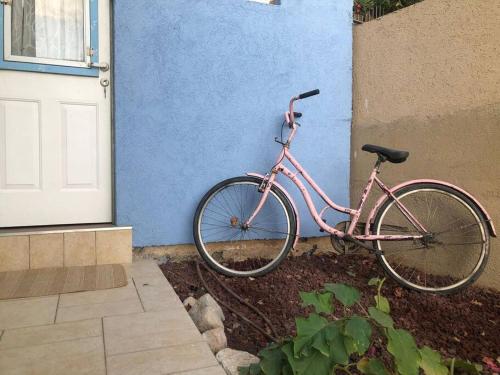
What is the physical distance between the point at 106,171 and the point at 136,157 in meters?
0.30

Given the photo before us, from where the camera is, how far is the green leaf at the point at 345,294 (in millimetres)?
1391

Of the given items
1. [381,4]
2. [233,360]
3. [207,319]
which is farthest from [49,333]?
[381,4]

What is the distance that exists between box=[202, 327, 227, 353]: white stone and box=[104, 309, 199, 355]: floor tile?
8 centimetres

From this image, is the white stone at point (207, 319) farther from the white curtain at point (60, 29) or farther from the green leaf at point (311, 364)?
the white curtain at point (60, 29)

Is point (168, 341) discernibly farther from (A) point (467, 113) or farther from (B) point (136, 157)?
(A) point (467, 113)

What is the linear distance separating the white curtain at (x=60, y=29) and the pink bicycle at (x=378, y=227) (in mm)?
1514

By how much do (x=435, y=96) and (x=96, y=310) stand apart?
2711 mm

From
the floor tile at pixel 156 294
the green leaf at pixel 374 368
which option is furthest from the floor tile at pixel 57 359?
the green leaf at pixel 374 368

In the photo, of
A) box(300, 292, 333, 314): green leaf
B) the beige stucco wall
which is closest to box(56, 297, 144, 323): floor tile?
box(300, 292, 333, 314): green leaf

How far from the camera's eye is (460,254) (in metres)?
2.75

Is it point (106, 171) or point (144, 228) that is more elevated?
point (106, 171)

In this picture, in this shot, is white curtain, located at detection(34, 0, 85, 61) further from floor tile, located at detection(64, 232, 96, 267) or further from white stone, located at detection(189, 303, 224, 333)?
white stone, located at detection(189, 303, 224, 333)

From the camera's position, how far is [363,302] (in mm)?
2477

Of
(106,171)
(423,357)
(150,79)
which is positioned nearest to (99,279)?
(106,171)
